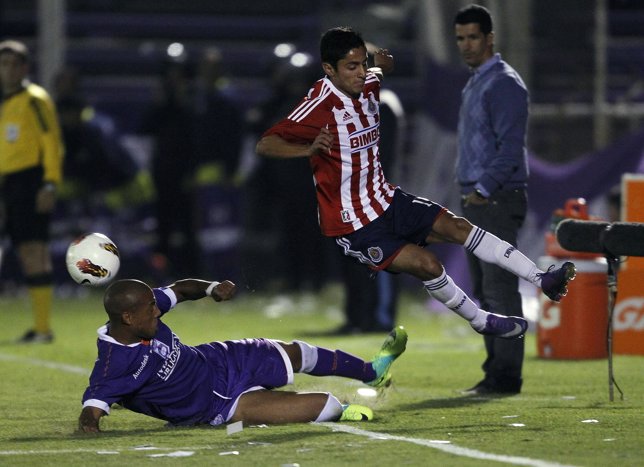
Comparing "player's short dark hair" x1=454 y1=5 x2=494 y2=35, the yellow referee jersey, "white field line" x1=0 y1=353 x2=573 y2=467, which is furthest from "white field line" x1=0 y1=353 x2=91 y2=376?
"player's short dark hair" x1=454 y1=5 x2=494 y2=35

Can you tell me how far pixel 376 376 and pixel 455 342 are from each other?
4.39m

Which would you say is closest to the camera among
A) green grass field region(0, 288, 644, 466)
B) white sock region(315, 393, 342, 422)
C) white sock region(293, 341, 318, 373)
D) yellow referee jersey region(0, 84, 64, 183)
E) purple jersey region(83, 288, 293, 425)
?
green grass field region(0, 288, 644, 466)

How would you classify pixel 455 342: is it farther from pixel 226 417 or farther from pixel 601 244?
pixel 226 417

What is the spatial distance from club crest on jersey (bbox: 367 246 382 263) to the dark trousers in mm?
1100

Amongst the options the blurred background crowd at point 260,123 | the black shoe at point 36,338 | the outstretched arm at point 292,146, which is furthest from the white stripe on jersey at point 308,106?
the black shoe at point 36,338

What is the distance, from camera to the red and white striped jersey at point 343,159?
787 centimetres

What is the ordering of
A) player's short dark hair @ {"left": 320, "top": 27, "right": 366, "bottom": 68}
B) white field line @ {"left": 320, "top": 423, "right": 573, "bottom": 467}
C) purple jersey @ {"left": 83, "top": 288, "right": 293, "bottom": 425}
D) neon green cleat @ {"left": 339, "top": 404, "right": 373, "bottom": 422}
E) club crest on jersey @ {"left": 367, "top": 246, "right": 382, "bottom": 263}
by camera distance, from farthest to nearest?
club crest on jersey @ {"left": 367, "top": 246, "right": 382, "bottom": 263} < player's short dark hair @ {"left": 320, "top": 27, "right": 366, "bottom": 68} < neon green cleat @ {"left": 339, "top": 404, "right": 373, "bottom": 422} < purple jersey @ {"left": 83, "top": 288, "right": 293, "bottom": 425} < white field line @ {"left": 320, "top": 423, "right": 573, "bottom": 467}

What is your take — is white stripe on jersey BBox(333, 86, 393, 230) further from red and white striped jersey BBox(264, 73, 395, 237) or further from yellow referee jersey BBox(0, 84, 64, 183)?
yellow referee jersey BBox(0, 84, 64, 183)

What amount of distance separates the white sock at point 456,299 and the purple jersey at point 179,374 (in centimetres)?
96

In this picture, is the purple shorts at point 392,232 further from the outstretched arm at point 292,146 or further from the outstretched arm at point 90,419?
the outstretched arm at point 90,419

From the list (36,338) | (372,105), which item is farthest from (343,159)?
(36,338)

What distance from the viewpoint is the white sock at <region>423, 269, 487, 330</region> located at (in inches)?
313

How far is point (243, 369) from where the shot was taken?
7.48m

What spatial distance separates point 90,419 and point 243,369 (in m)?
0.84
